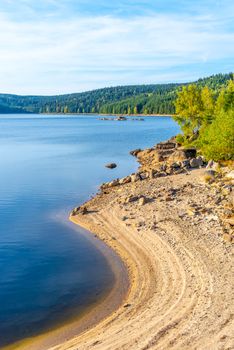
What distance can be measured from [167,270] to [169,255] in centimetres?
175

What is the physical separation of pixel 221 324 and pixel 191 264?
6311mm

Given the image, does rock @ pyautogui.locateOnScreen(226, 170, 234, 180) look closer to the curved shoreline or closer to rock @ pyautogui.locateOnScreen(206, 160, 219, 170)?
the curved shoreline

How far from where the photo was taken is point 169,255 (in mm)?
23422

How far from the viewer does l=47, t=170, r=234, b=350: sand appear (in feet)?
50.0

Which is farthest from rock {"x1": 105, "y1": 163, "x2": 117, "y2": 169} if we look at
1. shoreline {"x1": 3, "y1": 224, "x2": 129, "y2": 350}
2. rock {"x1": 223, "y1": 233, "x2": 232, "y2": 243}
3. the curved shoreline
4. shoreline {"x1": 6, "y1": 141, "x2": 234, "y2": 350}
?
rock {"x1": 223, "y1": 233, "x2": 232, "y2": 243}

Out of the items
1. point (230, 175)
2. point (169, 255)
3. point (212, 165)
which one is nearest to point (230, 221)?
point (169, 255)

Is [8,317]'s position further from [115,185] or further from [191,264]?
[115,185]

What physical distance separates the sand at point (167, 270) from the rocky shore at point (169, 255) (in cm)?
4

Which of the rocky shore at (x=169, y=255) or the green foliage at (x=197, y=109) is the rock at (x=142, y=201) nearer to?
the rocky shore at (x=169, y=255)

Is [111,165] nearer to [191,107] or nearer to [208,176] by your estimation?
[191,107]

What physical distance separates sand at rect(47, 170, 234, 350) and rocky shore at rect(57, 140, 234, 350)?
0.12 feet

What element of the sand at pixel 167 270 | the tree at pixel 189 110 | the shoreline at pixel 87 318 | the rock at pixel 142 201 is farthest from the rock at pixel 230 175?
the tree at pixel 189 110

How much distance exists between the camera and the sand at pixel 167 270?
50.0 ft

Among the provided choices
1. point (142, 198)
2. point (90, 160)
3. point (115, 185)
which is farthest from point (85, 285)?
point (90, 160)
